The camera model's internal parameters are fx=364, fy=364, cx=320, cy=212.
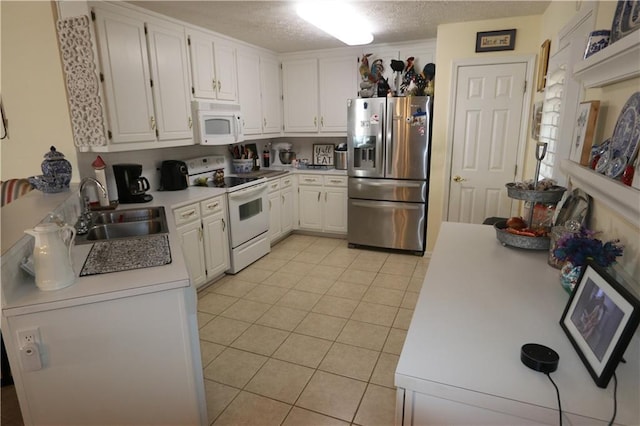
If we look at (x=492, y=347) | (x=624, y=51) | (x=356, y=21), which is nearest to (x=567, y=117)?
(x=624, y=51)

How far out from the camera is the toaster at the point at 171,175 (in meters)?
3.48

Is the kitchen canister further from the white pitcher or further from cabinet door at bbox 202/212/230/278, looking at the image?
cabinet door at bbox 202/212/230/278

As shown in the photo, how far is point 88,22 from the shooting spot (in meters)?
2.55

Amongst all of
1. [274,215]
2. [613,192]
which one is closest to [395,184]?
[274,215]

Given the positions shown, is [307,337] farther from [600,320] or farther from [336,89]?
[336,89]

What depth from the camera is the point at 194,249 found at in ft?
10.6

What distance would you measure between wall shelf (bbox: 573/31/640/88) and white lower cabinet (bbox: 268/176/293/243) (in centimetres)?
348

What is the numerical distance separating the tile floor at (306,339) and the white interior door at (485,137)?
917mm

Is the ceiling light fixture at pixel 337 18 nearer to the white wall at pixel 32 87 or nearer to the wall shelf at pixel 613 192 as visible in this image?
the white wall at pixel 32 87

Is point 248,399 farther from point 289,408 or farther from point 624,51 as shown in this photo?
point 624,51

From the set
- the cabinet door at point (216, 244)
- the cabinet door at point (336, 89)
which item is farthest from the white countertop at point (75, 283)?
the cabinet door at point (336, 89)

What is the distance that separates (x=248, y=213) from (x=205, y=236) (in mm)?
700

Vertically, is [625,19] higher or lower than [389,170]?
higher

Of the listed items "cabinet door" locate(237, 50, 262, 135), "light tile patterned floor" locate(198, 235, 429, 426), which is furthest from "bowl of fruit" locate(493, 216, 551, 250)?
"cabinet door" locate(237, 50, 262, 135)
